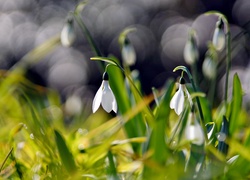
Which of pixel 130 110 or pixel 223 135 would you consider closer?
pixel 223 135

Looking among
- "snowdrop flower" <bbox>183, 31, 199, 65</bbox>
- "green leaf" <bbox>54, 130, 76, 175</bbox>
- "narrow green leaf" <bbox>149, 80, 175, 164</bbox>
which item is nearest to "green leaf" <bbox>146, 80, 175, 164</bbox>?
"narrow green leaf" <bbox>149, 80, 175, 164</bbox>

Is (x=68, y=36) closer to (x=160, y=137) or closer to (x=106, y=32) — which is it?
(x=160, y=137)

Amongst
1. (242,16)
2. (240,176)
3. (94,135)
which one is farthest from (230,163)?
(242,16)

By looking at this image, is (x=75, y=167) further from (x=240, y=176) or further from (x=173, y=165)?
(x=240, y=176)

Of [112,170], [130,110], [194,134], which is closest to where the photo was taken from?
[194,134]

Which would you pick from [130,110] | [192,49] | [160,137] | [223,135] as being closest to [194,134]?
[160,137]

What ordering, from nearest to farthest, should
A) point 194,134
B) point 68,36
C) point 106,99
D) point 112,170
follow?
point 194,134 < point 112,170 < point 106,99 < point 68,36

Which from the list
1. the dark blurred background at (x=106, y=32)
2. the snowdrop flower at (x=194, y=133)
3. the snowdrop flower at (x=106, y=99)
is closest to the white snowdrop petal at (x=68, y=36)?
the snowdrop flower at (x=106, y=99)
